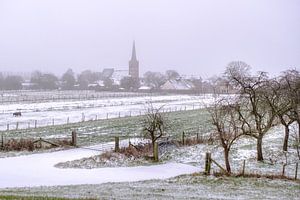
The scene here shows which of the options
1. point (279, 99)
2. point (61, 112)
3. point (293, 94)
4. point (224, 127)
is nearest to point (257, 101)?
point (279, 99)

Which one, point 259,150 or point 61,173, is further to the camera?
point 259,150

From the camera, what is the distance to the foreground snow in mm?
23625

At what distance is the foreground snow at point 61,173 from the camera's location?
2362cm

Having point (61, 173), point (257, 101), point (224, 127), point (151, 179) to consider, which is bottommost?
point (61, 173)

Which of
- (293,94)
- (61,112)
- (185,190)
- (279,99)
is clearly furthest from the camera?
(61,112)

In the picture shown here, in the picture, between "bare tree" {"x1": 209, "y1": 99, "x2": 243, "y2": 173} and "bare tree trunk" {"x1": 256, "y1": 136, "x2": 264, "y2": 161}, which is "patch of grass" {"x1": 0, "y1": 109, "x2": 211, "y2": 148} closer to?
"bare tree" {"x1": 209, "y1": 99, "x2": 243, "y2": 173}

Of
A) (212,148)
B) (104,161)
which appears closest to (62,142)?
(104,161)

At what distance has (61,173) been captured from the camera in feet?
85.6

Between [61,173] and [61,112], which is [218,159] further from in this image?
[61,112]

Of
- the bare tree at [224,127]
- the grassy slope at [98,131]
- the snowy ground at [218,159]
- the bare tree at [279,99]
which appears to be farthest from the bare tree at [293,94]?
Result: the grassy slope at [98,131]

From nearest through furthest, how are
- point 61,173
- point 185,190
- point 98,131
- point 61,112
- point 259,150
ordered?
1. point 185,190
2. point 61,173
3. point 259,150
4. point 98,131
5. point 61,112

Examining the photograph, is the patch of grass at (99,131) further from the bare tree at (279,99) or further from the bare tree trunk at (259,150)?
the bare tree trunk at (259,150)

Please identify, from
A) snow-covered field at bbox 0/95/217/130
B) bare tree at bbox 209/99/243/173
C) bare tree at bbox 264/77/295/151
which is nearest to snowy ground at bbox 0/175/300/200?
bare tree at bbox 209/99/243/173

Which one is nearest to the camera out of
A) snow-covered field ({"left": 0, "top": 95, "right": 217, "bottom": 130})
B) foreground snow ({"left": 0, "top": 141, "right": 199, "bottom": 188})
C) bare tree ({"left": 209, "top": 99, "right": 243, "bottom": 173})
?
foreground snow ({"left": 0, "top": 141, "right": 199, "bottom": 188})
